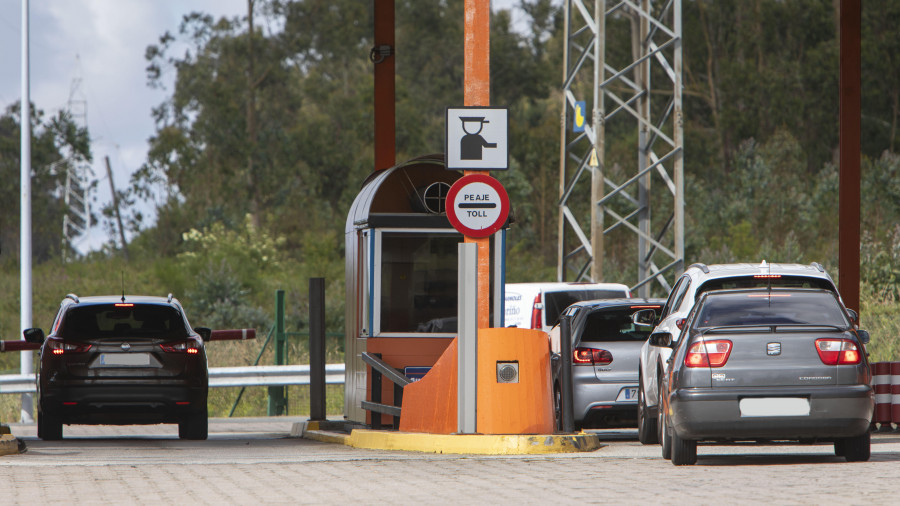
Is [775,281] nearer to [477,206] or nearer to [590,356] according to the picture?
[590,356]

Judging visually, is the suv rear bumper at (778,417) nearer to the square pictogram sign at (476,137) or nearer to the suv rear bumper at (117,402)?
the square pictogram sign at (476,137)

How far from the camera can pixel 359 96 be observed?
56.6 meters

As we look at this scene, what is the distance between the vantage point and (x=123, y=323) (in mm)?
15680

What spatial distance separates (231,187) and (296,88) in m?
8.12

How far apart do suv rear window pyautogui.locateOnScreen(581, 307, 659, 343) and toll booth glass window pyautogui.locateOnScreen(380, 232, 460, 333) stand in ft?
4.73

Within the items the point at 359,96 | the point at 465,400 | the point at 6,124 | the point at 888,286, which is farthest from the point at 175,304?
the point at 6,124

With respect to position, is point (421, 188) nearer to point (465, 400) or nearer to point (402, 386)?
point (402, 386)

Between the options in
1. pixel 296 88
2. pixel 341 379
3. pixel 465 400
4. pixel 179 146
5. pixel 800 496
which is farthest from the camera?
pixel 296 88

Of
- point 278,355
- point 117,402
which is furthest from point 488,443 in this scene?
point 278,355

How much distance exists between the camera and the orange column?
12.3 m

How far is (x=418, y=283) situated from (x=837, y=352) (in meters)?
5.75

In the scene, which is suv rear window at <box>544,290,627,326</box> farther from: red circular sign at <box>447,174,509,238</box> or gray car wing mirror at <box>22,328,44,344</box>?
red circular sign at <box>447,174,509,238</box>

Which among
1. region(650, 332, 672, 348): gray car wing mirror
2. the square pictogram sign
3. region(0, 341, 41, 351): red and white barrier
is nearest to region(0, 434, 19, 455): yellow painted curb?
region(0, 341, 41, 351): red and white barrier

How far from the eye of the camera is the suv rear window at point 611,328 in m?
14.9
